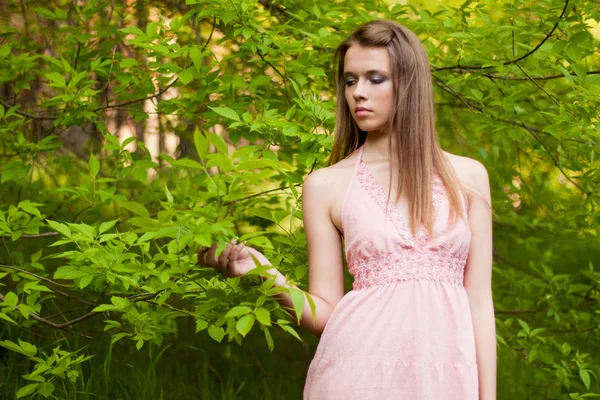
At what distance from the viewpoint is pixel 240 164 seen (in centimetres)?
155

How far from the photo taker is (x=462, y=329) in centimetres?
186

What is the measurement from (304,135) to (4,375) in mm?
2136

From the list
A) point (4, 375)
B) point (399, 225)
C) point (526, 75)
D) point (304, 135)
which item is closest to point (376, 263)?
point (399, 225)

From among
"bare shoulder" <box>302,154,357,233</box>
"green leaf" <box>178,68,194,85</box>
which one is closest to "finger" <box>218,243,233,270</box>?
"bare shoulder" <box>302,154,357,233</box>

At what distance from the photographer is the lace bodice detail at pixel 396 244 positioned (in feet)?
6.28

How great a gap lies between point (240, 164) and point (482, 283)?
28.7 inches

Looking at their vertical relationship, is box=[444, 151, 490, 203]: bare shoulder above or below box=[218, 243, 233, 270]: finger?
above

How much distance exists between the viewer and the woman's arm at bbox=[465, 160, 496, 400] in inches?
74.4

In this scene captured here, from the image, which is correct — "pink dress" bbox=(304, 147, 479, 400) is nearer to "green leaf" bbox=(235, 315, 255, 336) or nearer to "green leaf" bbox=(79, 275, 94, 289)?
"green leaf" bbox=(235, 315, 255, 336)

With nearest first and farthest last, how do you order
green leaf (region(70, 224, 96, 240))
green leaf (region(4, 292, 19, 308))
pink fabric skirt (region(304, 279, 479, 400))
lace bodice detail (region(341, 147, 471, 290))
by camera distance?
1. pink fabric skirt (region(304, 279, 479, 400))
2. lace bodice detail (region(341, 147, 471, 290))
3. green leaf (region(70, 224, 96, 240))
4. green leaf (region(4, 292, 19, 308))

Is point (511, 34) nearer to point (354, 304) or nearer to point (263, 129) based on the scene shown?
point (263, 129)

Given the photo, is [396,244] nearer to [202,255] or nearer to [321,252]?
[321,252]

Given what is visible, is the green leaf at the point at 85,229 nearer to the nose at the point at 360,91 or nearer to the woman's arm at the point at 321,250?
the woman's arm at the point at 321,250

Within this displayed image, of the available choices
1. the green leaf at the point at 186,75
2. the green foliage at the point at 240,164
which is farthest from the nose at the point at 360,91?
the green leaf at the point at 186,75
